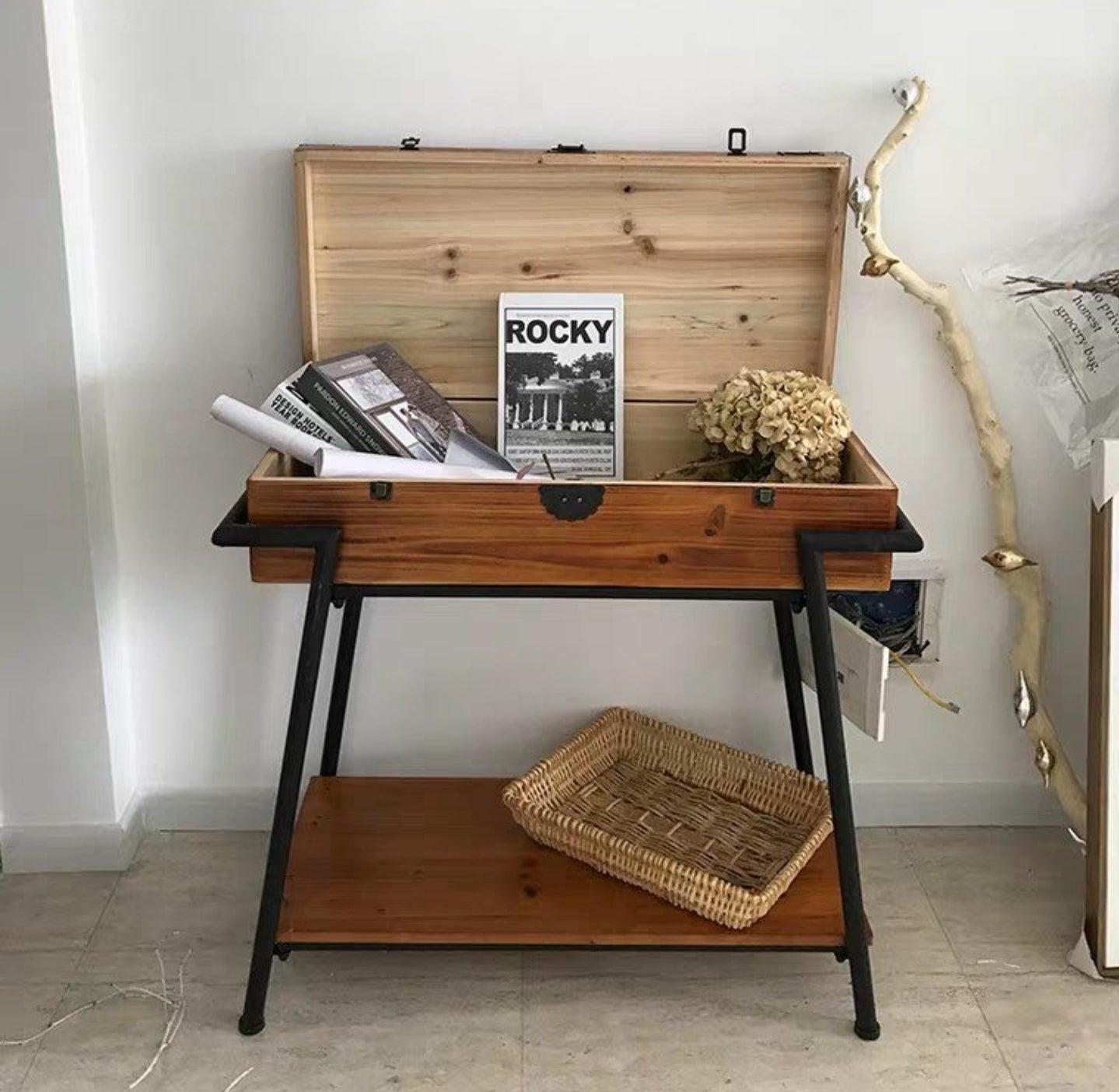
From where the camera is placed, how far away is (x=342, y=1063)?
1.77 metres

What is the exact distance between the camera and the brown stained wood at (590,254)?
1938 millimetres

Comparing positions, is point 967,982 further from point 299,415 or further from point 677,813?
point 299,415

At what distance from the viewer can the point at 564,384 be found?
1985 millimetres

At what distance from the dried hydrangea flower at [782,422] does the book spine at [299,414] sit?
0.47 metres

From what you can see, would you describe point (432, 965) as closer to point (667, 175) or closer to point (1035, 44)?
point (667, 175)

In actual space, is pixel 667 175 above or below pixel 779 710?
above

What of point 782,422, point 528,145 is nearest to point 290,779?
point 782,422

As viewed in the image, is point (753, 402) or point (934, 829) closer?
point (753, 402)

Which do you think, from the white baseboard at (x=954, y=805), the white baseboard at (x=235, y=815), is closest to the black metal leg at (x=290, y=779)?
the white baseboard at (x=235, y=815)

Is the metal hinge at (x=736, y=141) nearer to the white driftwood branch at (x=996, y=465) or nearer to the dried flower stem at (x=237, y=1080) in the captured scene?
the white driftwood branch at (x=996, y=465)

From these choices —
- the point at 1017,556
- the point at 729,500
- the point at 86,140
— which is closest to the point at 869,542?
the point at 729,500

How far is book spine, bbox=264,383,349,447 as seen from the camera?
5.98 ft

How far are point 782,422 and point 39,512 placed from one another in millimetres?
1038

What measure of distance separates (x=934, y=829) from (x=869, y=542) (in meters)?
0.84
